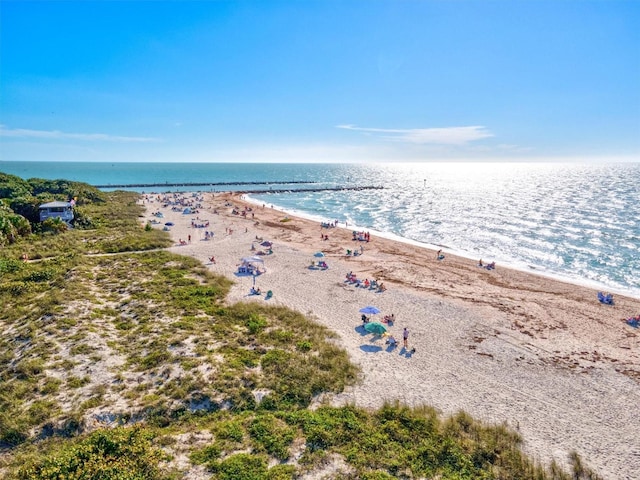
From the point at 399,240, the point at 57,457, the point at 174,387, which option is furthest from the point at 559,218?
the point at 57,457

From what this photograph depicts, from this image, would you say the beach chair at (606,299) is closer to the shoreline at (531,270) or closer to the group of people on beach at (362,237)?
the shoreline at (531,270)

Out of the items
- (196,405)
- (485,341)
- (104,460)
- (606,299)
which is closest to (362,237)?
(606,299)

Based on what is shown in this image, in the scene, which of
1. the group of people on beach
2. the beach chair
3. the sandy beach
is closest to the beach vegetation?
the sandy beach

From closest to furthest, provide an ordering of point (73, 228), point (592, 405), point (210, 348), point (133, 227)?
point (592, 405)
point (210, 348)
point (73, 228)
point (133, 227)

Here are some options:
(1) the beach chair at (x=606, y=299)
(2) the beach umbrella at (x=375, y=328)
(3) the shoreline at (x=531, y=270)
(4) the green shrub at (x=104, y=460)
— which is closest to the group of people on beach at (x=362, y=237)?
(3) the shoreline at (x=531, y=270)

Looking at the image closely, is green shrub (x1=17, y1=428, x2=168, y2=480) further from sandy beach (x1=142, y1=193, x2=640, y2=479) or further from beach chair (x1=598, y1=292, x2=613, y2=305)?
beach chair (x1=598, y1=292, x2=613, y2=305)

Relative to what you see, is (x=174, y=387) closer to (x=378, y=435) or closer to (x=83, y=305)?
(x=378, y=435)

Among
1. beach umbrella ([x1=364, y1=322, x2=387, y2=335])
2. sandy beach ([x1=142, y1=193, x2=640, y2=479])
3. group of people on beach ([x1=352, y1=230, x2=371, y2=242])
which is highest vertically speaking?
group of people on beach ([x1=352, y1=230, x2=371, y2=242])
